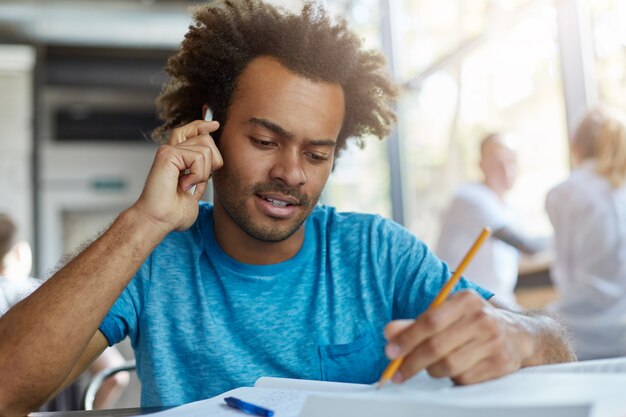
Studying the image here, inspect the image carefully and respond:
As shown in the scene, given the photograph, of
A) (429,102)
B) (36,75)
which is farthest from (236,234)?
(36,75)

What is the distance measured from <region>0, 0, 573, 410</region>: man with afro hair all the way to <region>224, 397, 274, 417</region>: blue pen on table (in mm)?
325

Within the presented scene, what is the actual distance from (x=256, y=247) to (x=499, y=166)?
2.38 m

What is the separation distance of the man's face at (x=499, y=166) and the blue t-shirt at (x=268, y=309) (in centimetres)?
223

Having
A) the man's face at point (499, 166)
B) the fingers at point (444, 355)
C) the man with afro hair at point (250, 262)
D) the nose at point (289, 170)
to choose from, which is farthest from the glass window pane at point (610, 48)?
the fingers at point (444, 355)

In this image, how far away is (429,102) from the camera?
4.62 metres

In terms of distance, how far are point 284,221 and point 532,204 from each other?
2680 mm

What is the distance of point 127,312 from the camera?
1.31 m

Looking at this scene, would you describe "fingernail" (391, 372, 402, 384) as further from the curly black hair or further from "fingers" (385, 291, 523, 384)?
the curly black hair

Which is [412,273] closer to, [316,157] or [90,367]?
[316,157]

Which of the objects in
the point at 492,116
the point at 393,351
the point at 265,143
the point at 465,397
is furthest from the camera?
the point at 492,116

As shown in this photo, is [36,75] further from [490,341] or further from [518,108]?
[490,341]

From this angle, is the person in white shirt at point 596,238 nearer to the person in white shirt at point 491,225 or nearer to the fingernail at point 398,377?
the person in white shirt at point 491,225

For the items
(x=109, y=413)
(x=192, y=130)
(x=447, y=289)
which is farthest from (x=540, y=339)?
(x=192, y=130)

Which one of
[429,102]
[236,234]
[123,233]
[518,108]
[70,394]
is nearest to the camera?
[123,233]
